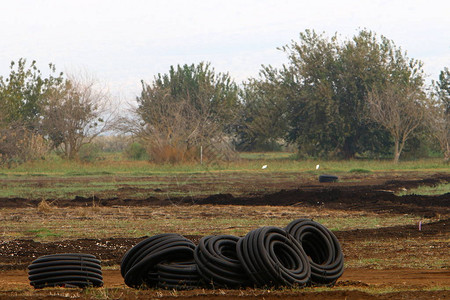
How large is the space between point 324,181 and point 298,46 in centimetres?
2596

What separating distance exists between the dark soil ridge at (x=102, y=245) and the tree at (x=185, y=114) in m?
31.1

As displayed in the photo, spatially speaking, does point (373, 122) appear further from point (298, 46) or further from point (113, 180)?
point (113, 180)

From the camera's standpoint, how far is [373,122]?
184 ft

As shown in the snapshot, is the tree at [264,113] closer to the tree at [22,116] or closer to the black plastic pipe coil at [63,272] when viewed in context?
the tree at [22,116]

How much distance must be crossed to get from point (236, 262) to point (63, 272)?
256 cm

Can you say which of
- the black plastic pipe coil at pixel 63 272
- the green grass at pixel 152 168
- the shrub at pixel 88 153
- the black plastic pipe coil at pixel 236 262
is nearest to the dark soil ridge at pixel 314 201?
the black plastic pipe coil at pixel 236 262

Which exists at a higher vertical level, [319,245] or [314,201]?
[319,245]

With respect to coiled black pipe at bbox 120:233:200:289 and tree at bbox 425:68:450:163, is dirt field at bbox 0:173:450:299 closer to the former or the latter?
coiled black pipe at bbox 120:233:200:289

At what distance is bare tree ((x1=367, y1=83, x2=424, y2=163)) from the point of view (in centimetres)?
5138

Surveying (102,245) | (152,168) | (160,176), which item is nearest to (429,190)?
(160,176)

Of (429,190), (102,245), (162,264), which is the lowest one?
(102,245)

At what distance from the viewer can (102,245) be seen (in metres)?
14.0

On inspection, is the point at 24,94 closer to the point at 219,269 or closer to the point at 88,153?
the point at 88,153

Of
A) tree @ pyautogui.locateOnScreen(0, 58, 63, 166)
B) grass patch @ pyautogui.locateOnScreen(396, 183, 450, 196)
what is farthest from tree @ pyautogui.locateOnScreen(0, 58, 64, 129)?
grass patch @ pyautogui.locateOnScreen(396, 183, 450, 196)
